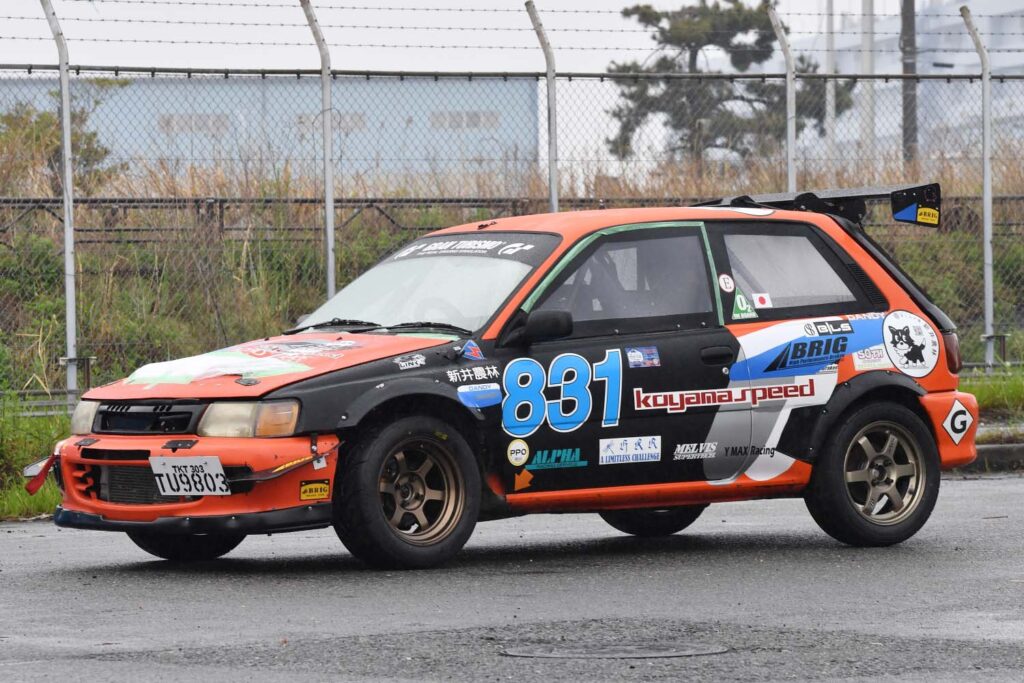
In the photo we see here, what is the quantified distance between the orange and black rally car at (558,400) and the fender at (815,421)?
0.4 inches

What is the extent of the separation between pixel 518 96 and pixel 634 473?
28.5 feet

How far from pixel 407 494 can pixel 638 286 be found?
5.12 feet

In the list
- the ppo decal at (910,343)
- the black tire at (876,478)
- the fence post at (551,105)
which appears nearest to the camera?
the black tire at (876,478)

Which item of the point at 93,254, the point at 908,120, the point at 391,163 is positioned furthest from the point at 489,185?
the point at 908,120

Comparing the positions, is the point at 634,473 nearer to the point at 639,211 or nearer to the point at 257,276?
the point at 639,211

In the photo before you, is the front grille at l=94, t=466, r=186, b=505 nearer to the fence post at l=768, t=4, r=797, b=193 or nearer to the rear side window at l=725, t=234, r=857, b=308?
the rear side window at l=725, t=234, r=857, b=308

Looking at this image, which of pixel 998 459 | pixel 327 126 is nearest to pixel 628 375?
pixel 998 459

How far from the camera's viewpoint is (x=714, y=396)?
8883 mm

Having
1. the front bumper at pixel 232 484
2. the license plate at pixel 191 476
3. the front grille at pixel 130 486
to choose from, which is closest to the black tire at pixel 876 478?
the front bumper at pixel 232 484

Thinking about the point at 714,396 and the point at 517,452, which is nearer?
the point at 517,452

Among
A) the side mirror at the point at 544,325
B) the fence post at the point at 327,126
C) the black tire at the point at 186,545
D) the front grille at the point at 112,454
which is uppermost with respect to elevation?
the fence post at the point at 327,126

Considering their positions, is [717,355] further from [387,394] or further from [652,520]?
[387,394]

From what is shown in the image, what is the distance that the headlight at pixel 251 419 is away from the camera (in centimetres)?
791

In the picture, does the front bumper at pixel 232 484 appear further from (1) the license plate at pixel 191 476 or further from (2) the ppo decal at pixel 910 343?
(2) the ppo decal at pixel 910 343
